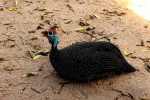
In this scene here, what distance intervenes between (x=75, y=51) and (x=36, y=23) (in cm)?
189

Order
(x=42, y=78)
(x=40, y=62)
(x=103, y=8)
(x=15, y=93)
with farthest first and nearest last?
1. (x=103, y=8)
2. (x=40, y=62)
3. (x=42, y=78)
4. (x=15, y=93)

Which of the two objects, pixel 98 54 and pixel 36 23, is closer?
pixel 98 54

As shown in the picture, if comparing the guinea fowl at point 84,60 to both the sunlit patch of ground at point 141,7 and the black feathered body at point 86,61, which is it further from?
the sunlit patch of ground at point 141,7

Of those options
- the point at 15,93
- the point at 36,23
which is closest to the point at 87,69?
the point at 15,93

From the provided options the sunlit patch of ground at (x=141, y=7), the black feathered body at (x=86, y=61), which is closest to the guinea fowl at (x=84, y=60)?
the black feathered body at (x=86, y=61)

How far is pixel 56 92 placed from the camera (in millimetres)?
4066

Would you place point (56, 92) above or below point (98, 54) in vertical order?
below

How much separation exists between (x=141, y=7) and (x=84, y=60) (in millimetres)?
2851

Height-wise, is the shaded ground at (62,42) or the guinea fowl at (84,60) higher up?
the guinea fowl at (84,60)

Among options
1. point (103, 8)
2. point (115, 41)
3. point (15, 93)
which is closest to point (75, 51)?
point (15, 93)

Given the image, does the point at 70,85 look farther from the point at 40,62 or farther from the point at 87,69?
the point at 40,62

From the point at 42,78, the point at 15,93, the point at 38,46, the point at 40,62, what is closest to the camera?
the point at 15,93

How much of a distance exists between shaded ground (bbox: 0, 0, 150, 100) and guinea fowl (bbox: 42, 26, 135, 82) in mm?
157

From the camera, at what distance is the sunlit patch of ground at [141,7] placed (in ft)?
20.3
